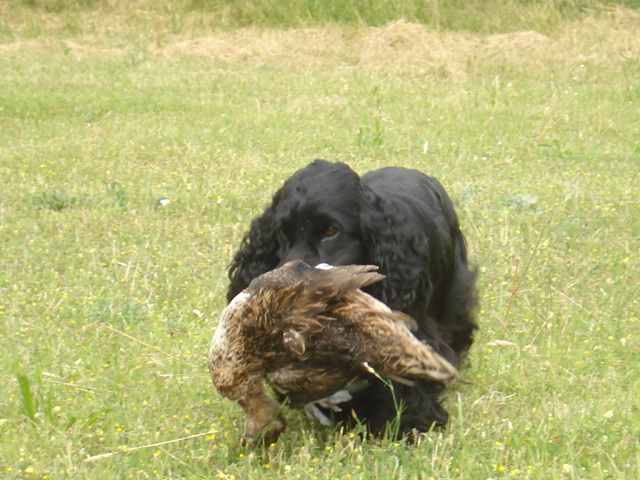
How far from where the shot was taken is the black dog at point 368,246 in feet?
12.5

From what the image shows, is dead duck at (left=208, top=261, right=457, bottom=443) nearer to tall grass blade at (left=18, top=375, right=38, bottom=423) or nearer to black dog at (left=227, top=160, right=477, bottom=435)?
black dog at (left=227, top=160, right=477, bottom=435)

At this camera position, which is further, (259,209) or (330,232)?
(259,209)

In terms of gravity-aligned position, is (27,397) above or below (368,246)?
below

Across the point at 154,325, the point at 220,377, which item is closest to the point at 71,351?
the point at 154,325

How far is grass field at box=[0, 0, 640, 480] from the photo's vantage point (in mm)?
3816

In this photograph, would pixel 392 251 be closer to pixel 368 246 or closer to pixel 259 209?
pixel 368 246

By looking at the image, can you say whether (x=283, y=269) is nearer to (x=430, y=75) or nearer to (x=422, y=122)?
(x=422, y=122)

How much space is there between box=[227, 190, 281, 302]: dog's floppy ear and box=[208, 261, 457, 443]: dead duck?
63 cm

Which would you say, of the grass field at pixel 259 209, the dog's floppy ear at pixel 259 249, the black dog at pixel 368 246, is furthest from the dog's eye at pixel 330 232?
the grass field at pixel 259 209

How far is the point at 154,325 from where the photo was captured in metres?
5.09

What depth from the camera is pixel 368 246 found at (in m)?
3.91

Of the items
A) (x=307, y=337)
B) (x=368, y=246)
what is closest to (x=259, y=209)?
(x=368, y=246)

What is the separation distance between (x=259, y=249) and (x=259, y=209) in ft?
10.4

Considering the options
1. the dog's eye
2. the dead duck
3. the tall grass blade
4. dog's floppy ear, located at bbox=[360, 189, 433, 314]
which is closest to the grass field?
the tall grass blade
